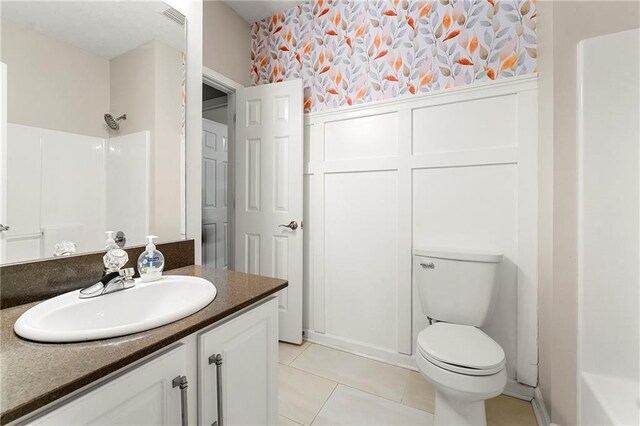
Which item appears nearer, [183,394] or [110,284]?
[183,394]

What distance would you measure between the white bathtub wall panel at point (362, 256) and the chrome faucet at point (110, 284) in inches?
54.8

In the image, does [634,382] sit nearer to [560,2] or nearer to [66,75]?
[560,2]

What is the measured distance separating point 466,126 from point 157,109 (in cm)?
167

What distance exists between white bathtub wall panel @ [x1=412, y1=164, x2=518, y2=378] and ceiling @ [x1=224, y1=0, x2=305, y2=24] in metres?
1.69

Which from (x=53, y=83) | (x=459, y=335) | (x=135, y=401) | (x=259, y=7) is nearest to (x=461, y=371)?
(x=459, y=335)

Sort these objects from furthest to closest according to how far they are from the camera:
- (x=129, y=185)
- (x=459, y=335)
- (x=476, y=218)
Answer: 1. (x=476, y=218)
2. (x=459, y=335)
3. (x=129, y=185)

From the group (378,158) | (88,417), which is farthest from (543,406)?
(88,417)

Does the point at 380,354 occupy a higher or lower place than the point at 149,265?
lower

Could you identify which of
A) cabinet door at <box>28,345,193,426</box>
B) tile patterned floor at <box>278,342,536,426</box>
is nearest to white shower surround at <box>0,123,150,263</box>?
cabinet door at <box>28,345,193,426</box>

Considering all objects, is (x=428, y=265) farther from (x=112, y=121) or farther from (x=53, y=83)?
(x=53, y=83)

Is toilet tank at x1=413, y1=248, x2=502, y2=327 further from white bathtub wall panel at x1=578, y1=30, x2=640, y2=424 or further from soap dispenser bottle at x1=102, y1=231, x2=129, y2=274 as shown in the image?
soap dispenser bottle at x1=102, y1=231, x2=129, y2=274

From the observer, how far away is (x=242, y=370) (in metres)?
0.88

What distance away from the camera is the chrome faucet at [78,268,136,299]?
857 mm

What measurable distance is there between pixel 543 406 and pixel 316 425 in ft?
3.75
